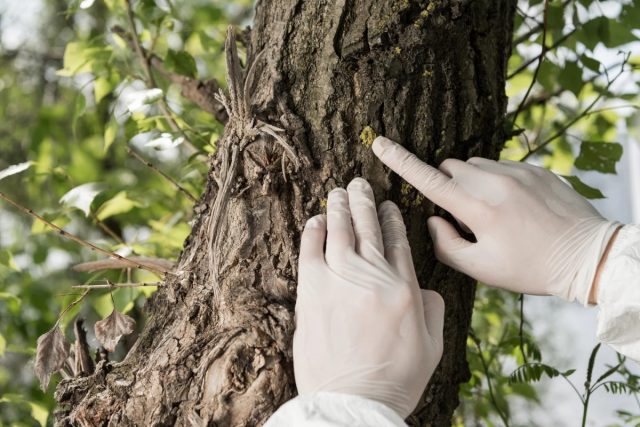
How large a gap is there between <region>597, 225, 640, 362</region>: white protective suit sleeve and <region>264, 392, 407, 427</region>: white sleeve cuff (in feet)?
1.05

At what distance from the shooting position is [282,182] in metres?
0.81

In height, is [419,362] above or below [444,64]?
below

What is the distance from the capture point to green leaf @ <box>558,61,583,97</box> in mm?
1199

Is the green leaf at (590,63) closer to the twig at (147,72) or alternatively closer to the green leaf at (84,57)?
the twig at (147,72)

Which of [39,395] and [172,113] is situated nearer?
[172,113]

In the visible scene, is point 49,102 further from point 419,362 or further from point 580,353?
point 580,353

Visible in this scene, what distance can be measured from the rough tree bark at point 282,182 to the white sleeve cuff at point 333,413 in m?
0.06

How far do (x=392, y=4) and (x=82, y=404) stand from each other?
65 cm

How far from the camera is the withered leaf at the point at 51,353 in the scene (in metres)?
0.90

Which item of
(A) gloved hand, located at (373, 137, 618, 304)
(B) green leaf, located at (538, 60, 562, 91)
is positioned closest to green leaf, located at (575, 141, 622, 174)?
(B) green leaf, located at (538, 60, 562, 91)

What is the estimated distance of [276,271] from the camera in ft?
2.61

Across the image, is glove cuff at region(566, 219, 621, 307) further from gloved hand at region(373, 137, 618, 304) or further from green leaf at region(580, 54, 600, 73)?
green leaf at region(580, 54, 600, 73)

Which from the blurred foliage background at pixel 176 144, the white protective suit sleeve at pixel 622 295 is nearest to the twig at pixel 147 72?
the blurred foliage background at pixel 176 144

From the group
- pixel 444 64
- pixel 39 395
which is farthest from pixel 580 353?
pixel 444 64
